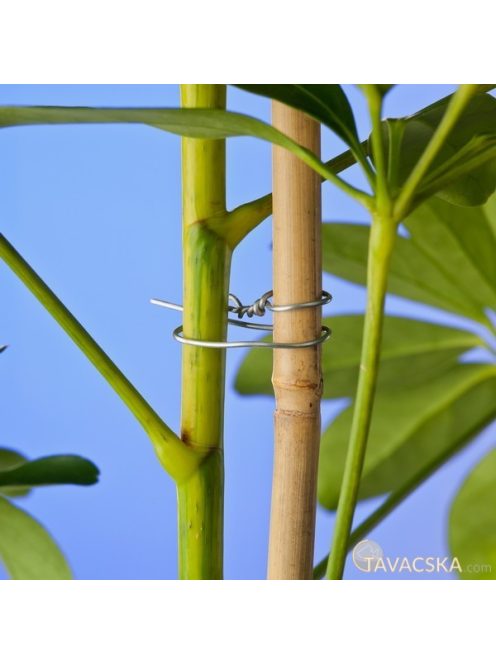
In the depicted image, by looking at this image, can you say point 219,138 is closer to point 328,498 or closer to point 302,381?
point 302,381

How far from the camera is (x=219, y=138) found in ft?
1.24

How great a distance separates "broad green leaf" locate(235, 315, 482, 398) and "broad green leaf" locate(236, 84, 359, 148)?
7.2 inches

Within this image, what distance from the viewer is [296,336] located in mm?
405

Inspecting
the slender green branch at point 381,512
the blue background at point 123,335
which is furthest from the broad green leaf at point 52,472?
the slender green branch at point 381,512

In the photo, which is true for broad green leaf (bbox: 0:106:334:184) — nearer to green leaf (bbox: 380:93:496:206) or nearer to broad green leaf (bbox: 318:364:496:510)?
green leaf (bbox: 380:93:496:206)

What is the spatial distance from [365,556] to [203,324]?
182 millimetres

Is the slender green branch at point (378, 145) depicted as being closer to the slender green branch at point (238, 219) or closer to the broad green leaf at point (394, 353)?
the slender green branch at point (238, 219)

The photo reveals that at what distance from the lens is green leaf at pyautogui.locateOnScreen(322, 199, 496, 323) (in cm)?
55

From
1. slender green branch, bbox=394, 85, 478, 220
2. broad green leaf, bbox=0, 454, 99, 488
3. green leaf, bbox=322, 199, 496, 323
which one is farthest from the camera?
green leaf, bbox=322, 199, 496, 323

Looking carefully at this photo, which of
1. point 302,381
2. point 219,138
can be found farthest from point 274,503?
point 219,138

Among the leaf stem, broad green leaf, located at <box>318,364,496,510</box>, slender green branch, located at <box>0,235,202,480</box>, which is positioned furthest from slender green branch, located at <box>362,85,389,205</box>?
broad green leaf, located at <box>318,364,496,510</box>

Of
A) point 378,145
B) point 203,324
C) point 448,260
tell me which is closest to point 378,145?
point 378,145

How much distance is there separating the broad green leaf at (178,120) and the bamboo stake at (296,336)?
3cm

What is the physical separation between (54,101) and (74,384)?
163mm
